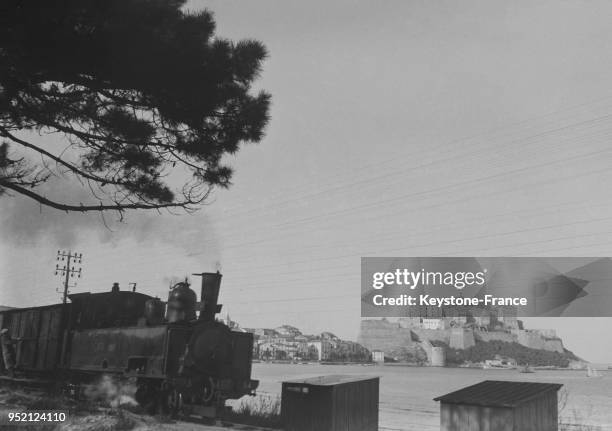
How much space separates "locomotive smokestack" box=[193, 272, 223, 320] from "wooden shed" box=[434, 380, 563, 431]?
7200mm

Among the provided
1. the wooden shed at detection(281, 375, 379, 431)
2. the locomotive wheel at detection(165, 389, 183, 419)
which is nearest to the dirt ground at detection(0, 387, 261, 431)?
the locomotive wheel at detection(165, 389, 183, 419)

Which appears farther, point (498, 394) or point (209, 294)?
point (209, 294)

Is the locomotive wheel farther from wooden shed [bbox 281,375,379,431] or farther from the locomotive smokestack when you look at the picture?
wooden shed [bbox 281,375,379,431]

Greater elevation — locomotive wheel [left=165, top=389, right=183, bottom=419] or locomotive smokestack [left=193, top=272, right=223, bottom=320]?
locomotive smokestack [left=193, top=272, right=223, bottom=320]

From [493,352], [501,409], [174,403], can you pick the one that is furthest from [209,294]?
[493,352]

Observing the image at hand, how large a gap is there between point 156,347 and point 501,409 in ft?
29.5

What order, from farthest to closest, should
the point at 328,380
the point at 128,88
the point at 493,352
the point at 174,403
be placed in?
the point at 493,352 < the point at 174,403 < the point at 328,380 < the point at 128,88

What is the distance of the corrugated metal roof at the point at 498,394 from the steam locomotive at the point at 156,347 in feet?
20.1

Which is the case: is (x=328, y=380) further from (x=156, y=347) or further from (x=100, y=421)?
(x=100, y=421)

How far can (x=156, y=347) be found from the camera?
15586 millimetres

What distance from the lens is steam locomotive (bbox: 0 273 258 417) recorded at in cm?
1536

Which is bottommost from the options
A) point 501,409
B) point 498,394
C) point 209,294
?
point 501,409

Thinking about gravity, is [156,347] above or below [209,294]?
below

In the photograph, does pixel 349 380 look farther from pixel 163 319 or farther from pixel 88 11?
pixel 88 11
